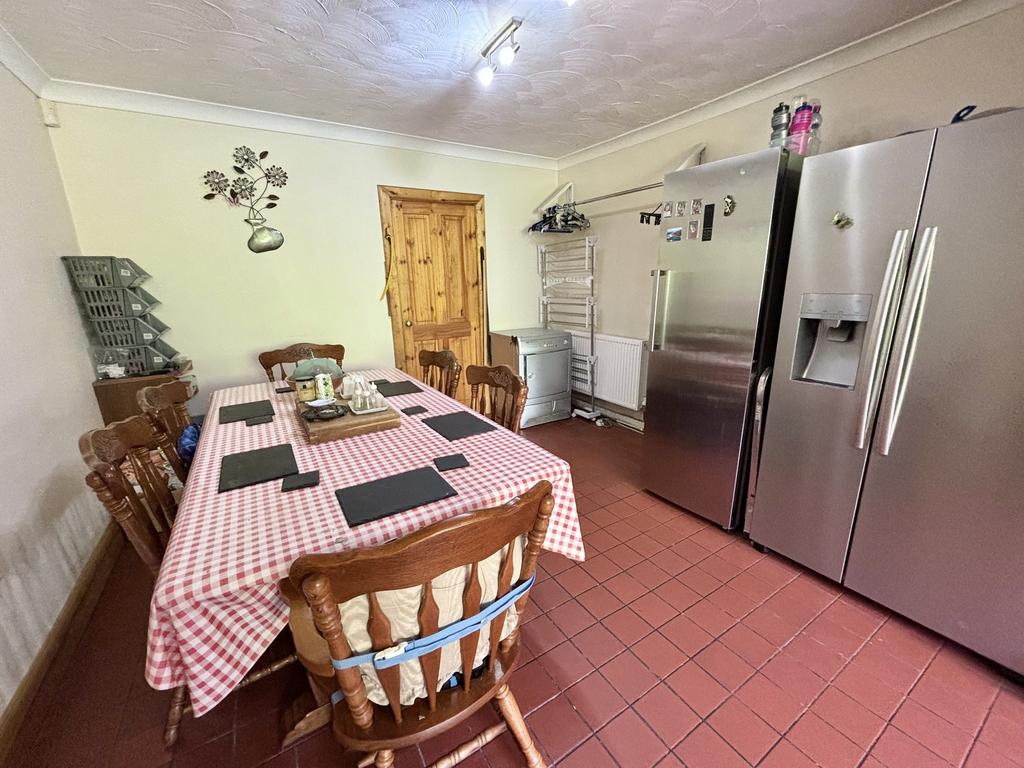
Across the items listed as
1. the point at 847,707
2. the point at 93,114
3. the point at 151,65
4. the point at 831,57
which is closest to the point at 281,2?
the point at 151,65

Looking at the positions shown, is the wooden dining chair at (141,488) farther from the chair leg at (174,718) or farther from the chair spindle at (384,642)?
the chair spindle at (384,642)

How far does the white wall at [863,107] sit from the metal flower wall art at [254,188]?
2.57 metres

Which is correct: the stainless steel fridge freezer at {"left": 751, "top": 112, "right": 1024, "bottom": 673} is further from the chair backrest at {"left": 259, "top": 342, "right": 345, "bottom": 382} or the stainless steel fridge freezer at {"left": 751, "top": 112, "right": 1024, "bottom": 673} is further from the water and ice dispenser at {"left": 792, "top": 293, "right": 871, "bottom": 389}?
the chair backrest at {"left": 259, "top": 342, "right": 345, "bottom": 382}

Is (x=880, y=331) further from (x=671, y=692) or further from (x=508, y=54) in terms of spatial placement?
(x=508, y=54)

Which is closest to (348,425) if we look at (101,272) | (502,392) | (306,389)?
(306,389)

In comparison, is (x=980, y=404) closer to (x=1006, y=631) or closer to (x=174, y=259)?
(x=1006, y=631)

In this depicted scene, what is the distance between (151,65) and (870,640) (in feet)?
13.4

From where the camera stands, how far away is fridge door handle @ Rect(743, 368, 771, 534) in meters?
1.93

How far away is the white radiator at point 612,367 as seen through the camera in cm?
339

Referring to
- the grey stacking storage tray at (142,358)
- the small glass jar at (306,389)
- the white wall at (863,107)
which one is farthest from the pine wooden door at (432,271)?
the small glass jar at (306,389)

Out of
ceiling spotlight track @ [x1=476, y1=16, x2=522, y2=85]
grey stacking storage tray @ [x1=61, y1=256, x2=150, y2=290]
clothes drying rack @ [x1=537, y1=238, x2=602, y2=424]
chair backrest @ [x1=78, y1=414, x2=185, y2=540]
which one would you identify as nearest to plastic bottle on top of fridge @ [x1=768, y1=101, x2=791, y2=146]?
ceiling spotlight track @ [x1=476, y1=16, x2=522, y2=85]

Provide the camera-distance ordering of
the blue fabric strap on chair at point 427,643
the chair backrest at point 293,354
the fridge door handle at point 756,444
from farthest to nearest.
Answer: the chair backrest at point 293,354, the fridge door handle at point 756,444, the blue fabric strap on chair at point 427,643

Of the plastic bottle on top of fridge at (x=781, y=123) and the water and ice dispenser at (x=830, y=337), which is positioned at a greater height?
the plastic bottle on top of fridge at (x=781, y=123)

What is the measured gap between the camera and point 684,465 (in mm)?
2322
